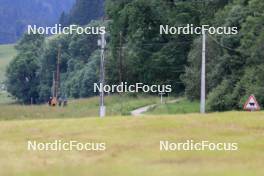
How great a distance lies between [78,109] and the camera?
195 ft

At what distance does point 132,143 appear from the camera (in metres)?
Result: 22.6

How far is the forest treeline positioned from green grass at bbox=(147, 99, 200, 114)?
5.61 feet

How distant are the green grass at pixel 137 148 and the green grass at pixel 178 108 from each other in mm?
28805

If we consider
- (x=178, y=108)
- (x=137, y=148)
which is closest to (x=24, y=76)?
(x=178, y=108)

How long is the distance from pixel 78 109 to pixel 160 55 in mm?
24047

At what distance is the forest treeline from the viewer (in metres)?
62.5

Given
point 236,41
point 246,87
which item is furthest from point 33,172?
point 236,41

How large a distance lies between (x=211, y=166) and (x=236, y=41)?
47368 mm

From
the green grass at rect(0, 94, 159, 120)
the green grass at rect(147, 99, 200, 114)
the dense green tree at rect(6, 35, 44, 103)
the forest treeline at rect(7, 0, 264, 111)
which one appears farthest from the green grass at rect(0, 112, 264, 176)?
the dense green tree at rect(6, 35, 44, 103)

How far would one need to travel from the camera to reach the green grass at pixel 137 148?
17844mm

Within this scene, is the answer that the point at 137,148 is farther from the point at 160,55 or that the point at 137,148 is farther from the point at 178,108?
the point at 160,55

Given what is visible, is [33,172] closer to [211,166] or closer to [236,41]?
[211,166]

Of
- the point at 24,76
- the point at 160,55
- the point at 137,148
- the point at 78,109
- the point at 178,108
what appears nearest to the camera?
the point at 137,148

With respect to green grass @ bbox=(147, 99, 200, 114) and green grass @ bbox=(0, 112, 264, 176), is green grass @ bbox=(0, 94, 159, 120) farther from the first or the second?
green grass @ bbox=(0, 112, 264, 176)
